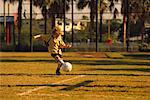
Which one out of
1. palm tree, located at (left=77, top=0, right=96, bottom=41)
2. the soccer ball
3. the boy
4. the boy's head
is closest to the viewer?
the soccer ball

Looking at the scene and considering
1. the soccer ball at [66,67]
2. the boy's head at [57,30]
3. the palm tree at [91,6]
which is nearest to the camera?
the soccer ball at [66,67]

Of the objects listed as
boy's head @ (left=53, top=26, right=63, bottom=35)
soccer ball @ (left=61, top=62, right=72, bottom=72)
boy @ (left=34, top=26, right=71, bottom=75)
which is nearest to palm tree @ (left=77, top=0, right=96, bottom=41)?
boy @ (left=34, top=26, right=71, bottom=75)

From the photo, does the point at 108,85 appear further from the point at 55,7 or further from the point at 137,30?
the point at 137,30

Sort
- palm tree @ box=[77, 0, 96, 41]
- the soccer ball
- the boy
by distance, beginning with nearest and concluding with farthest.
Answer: the soccer ball < the boy < palm tree @ box=[77, 0, 96, 41]

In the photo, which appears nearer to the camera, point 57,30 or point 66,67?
point 66,67

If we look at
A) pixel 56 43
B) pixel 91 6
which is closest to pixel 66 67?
pixel 56 43

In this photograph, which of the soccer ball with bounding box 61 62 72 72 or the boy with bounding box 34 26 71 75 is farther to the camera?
the boy with bounding box 34 26 71 75

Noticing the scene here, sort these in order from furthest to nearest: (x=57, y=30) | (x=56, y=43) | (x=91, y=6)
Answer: (x=91, y=6), (x=56, y=43), (x=57, y=30)

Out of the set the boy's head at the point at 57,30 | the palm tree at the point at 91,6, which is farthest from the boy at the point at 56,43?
the palm tree at the point at 91,6

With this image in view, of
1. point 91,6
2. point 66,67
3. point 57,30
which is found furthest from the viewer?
point 91,6

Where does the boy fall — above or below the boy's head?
below

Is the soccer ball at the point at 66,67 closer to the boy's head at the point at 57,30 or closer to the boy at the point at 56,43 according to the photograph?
the boy at the point at 56,43

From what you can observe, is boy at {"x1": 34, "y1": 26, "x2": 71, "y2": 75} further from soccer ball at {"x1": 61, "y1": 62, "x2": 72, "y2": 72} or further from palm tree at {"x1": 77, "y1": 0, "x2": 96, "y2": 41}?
palm tree at {"x1": 77, "y1": 0, "x2": 96, "y2": 41}

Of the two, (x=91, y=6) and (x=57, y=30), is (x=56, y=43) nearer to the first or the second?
(x=57, y=30)
